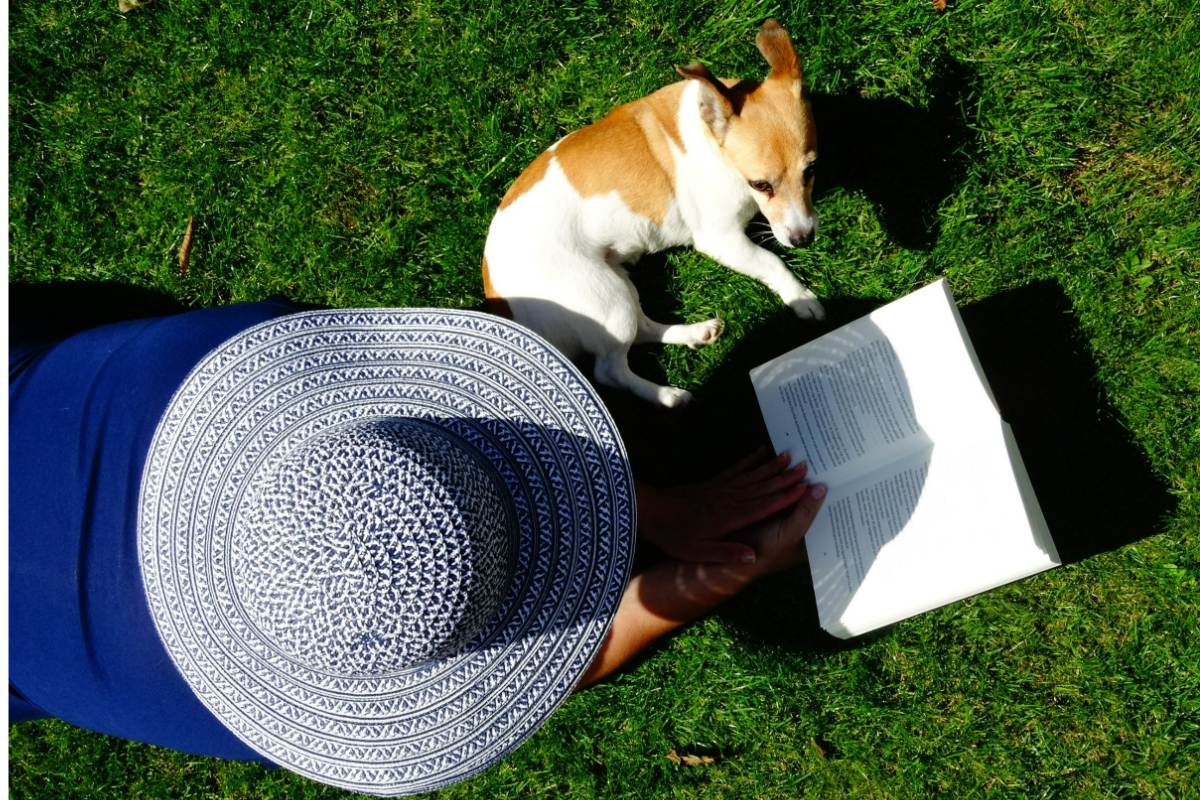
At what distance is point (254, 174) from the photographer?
3309mm

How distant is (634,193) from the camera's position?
2670 millimetres

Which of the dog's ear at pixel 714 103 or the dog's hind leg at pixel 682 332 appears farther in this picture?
the dog's hind leg at pixel 682 332

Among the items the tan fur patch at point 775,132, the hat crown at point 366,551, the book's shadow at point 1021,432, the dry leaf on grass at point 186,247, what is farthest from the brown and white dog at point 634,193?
the dry leaf on grass at point 186,247

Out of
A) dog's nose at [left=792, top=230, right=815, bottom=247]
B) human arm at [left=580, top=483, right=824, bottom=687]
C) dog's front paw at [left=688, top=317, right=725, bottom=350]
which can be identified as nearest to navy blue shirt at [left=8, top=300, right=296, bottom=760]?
human arm at [left=580, top=483, right=824, bottom=687]

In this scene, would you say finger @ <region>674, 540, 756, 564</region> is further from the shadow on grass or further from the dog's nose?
the shadow on grass

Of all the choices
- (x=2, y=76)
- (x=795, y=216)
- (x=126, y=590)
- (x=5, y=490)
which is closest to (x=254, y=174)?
(x=2, y=76)

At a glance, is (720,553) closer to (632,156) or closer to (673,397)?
(673,397)

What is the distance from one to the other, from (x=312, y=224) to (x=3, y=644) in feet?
5.99

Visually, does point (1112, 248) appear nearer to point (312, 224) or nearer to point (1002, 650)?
point (1002, 650)

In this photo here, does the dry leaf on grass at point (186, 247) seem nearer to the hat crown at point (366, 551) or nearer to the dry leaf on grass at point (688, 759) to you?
the hat crown at point (366, 551)

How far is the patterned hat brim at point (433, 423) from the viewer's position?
1675 mm

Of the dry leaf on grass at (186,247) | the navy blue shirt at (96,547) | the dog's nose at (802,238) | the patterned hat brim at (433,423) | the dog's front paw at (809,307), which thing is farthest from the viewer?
the dry leaf on grass at (186,247)

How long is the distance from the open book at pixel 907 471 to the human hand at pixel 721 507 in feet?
0.32

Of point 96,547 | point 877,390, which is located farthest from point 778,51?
point 96,547
